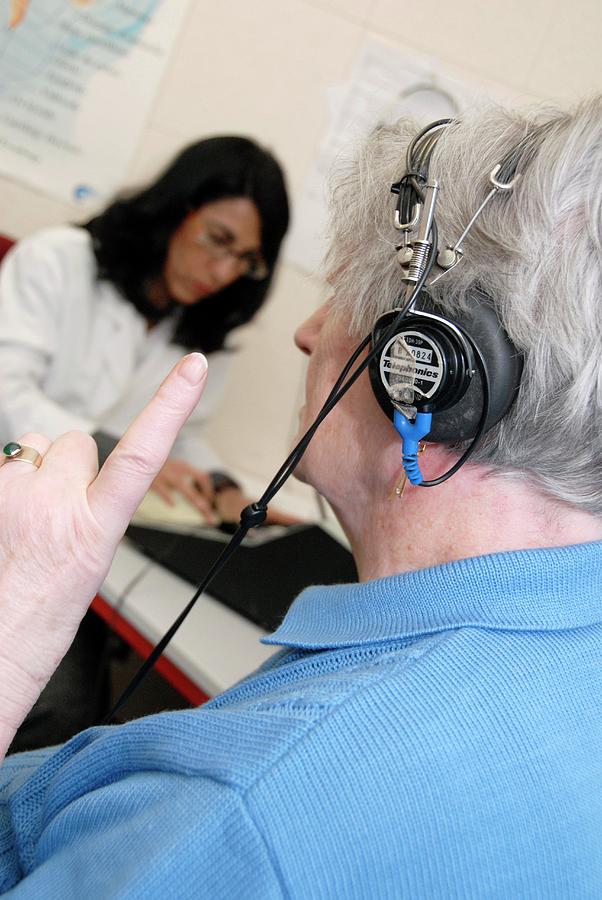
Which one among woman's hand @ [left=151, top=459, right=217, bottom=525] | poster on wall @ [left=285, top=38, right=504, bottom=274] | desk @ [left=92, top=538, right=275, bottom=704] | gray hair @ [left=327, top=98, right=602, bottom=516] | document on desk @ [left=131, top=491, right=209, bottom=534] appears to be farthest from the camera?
poster on wall @ [left=285, top=38, right=504, bottom=274]

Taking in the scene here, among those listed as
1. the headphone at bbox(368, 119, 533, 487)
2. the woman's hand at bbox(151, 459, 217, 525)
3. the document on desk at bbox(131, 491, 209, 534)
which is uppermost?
the headphone at bbox(368, 119, 533, 487)

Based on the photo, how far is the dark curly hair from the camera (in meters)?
1.80

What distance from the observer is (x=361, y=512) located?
72cm

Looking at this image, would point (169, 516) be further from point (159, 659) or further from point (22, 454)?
point (22, 454)

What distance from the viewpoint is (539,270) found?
1.82ft

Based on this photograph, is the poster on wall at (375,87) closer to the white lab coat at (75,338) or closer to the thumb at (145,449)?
the white lab coat at (75,338)

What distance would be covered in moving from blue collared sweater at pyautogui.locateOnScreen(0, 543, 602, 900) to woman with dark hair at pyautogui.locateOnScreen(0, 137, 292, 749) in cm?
110

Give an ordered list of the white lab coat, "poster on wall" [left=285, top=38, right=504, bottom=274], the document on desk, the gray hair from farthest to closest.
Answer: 1. "poster on wall" [left=285, top=38, right=504, bottom=274]
2. the white lab coat
3. the document on desk
4. the gray hair

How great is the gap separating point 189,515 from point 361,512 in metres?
0.77

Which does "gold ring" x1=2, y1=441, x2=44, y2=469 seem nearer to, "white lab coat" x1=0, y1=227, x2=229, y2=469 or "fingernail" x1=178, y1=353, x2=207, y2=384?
"fingernail" x1=178, y1=353, x2=207, y2=384

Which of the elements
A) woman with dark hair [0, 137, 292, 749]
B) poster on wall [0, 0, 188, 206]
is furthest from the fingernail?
poster on wall [0, 0, 188, 206]

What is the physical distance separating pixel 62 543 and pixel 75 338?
1373 mm


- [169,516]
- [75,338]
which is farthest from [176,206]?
[169,516]

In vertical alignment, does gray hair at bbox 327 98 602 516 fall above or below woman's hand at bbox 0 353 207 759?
above
